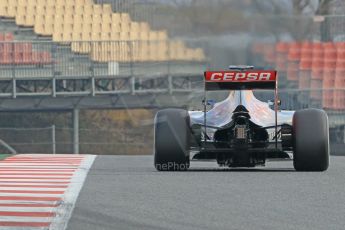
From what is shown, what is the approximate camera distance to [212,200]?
11.5 m

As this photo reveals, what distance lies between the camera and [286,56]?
2723 cm

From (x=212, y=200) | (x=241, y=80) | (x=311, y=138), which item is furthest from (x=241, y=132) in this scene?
(x=212, y=200)


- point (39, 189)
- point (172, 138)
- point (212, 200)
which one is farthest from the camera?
point (172, 138)

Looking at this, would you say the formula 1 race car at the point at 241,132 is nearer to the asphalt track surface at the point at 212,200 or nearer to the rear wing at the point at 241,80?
the rear wing at the point at 241,80

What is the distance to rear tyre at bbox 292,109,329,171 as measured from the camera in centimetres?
1511

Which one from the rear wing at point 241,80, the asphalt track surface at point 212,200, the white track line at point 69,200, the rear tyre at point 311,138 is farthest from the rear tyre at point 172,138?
the rear tyre at point 311,138

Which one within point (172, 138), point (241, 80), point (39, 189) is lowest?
point (39, 189)

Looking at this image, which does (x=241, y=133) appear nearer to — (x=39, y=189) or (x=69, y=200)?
(x=39, y=189)

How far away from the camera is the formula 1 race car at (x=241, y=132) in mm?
15156

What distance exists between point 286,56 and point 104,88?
491 centimetres

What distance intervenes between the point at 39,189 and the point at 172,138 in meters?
2.27

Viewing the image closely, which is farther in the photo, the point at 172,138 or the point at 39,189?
the point at 172,138

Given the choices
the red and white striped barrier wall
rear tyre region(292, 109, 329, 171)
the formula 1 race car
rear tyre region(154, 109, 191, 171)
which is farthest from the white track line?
rear tyre region(292, 109, 329, 171)

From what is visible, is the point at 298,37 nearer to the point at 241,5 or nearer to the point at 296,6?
the point at 296,6
